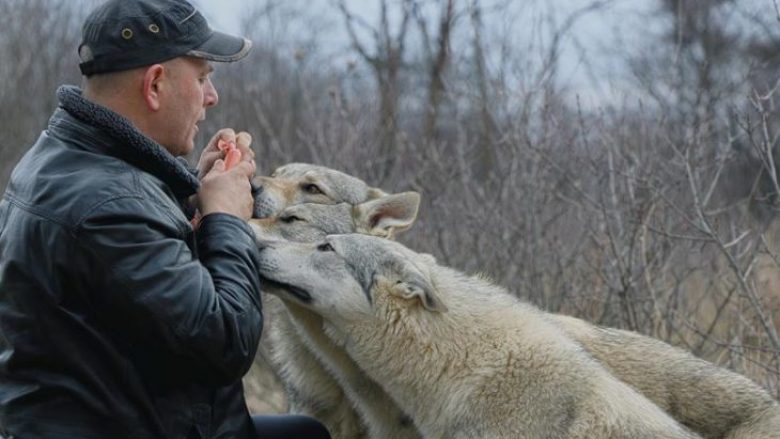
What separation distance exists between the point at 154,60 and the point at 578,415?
7.65 ft

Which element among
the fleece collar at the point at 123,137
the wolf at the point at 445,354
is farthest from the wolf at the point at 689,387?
the fleece collar at the point at 123,137

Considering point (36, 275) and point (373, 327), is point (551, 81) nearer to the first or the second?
point (373, 327)

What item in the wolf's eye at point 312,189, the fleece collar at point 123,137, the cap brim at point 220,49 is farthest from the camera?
the wolf's eye at point 312,189

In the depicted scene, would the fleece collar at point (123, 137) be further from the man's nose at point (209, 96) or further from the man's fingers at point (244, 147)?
the man's fingers at point (244, 147)

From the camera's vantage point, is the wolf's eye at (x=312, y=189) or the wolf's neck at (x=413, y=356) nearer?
the wolf's neck at (x=413, y=356)

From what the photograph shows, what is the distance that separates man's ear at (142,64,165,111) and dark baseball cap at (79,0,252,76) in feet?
0.10

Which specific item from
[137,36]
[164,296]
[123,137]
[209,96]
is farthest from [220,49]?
[164,296]

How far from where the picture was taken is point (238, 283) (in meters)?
4.05

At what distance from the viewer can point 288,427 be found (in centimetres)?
512

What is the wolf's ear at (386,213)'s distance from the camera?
21.0ft

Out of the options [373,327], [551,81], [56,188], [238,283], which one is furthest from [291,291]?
[551,81]

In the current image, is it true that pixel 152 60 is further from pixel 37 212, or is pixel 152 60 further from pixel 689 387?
pixel 689 387

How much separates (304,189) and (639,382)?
202 centimetres

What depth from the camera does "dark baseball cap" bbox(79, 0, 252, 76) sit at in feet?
13.4
